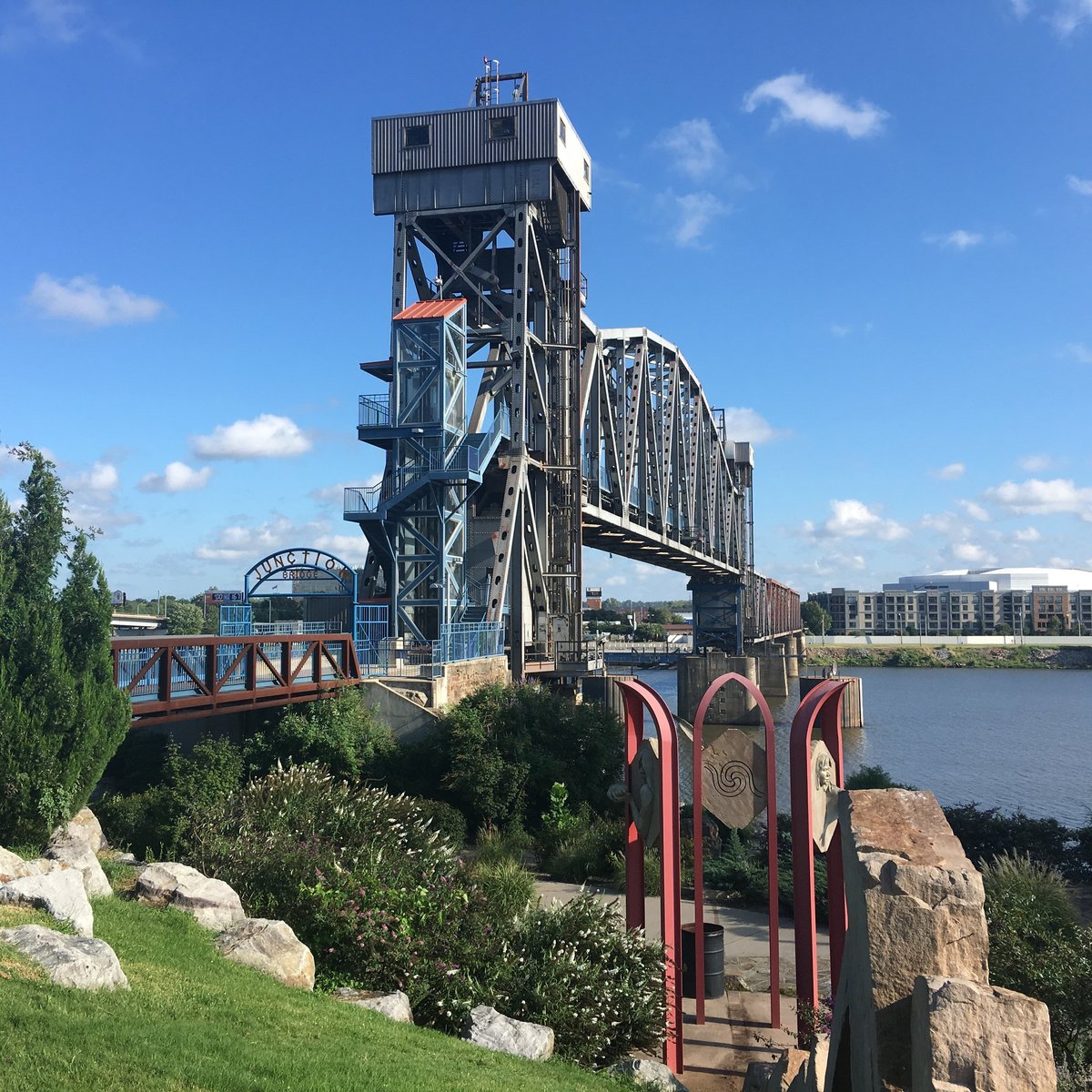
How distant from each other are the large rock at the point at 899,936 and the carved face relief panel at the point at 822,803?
3.65 meters

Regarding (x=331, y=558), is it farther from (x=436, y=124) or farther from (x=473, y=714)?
(x=436, y=124)

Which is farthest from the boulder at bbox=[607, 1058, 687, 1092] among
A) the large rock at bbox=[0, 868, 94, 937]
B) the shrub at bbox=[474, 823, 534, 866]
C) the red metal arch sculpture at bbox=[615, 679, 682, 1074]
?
the shrub at bbox=[474, 823, 534, 866]

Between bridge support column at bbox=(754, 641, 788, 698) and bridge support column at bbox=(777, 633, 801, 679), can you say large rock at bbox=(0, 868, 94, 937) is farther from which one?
bridge support column at bbox=(777, 633, 801, 679)

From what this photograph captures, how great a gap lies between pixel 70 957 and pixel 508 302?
124ft

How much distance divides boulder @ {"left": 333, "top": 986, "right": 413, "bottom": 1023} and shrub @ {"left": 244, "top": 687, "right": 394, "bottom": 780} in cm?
1381

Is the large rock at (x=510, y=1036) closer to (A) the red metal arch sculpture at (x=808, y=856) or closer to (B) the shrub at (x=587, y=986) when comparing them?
(B) the shrub at (x=587, y=986)

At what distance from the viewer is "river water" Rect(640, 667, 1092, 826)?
37.3 m

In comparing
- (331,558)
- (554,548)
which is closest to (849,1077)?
(331,558)

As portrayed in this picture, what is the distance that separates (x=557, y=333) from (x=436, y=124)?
34.1 ft

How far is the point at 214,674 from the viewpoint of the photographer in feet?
66.7

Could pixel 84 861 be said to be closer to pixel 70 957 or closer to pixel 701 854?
pixel 70 957

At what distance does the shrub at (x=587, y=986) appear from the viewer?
9953 millimetres

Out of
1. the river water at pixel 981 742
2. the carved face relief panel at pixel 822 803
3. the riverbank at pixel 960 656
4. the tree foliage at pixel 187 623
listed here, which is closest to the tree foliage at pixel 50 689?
the carved face relief panel at pixel 822 803

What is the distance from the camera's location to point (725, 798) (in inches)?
435
